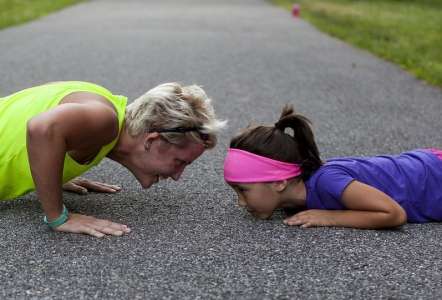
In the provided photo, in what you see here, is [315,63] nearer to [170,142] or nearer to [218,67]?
[218,67]

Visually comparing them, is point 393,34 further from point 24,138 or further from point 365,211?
point 24,138

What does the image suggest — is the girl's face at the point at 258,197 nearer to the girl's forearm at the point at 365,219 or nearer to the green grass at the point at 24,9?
the girl's forearm at the point at 365,219

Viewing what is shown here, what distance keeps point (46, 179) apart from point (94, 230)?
324 millimetres

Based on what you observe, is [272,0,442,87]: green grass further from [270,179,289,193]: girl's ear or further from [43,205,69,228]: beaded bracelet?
[43,205,69,228]: beaded bracelet

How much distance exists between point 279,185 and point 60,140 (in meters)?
1.08

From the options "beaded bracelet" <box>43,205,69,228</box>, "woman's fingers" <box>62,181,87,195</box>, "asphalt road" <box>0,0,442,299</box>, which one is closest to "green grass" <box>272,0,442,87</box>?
"asphalt road" <box>0,0,442,299</box>

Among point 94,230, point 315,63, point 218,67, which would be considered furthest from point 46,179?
point 315,63

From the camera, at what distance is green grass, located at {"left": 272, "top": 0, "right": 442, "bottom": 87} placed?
973cm

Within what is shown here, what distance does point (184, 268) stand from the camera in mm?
2877

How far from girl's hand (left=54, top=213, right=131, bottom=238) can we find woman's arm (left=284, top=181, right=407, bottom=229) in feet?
2.89

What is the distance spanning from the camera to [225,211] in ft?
12.3

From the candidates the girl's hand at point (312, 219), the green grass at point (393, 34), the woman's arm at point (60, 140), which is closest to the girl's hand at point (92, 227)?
the woman's arm at point (60, 140)

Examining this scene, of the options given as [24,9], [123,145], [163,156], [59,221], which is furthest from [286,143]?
[24,9]

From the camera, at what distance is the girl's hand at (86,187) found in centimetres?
400
